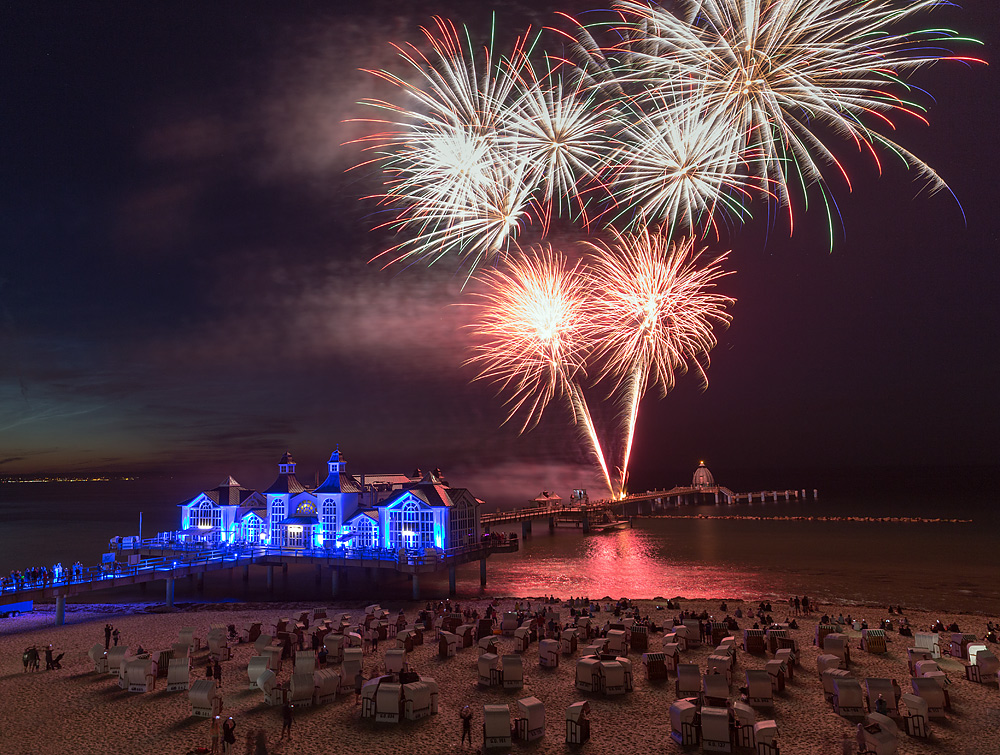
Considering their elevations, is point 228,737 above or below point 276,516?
below

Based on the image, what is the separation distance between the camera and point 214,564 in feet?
151

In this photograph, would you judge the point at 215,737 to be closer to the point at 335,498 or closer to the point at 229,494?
the point at 335,498

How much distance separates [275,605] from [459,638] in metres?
19.1

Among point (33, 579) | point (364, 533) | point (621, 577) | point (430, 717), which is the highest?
point (364, 533)

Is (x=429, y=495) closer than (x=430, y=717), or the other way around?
(x=430, y=717)

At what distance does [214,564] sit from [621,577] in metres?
32.5

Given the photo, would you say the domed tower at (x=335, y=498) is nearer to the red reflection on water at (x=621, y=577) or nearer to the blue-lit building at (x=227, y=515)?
the blue-lit building at (x=227, y=515)

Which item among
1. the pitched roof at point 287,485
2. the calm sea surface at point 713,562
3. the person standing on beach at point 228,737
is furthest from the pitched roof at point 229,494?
the person standing on beach at point 228,737

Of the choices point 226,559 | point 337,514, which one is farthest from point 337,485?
point 226,559

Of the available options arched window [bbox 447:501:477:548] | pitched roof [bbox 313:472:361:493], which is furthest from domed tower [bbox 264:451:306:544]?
arched window [bbox 447:501:477:548]

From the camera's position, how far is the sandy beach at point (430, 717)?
54.4ft

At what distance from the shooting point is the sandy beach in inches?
653

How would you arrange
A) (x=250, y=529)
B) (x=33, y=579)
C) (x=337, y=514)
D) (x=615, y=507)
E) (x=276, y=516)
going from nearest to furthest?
(x=33, y=579)
(x=337, y=514)
(x=276, y=516)
(x=250, y=529)
(x=615, y=507)

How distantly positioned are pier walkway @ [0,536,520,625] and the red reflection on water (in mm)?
4319
